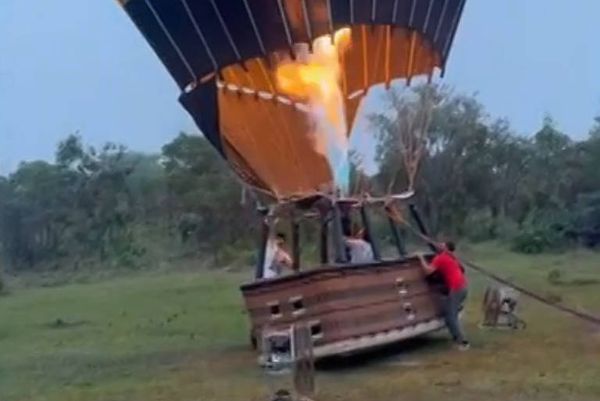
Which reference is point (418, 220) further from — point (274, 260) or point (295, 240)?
point (274, 260)

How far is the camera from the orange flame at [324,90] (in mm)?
15297

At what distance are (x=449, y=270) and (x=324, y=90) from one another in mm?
2645

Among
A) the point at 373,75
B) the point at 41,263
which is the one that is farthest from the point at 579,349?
the point at 41,263

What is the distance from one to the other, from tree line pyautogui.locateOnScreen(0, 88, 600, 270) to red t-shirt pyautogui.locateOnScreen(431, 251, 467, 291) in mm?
22480

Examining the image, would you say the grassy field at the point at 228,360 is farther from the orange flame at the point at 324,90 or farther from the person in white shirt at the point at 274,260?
the orange flame at the point at 324,90

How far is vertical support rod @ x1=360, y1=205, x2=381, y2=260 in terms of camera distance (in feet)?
49.0

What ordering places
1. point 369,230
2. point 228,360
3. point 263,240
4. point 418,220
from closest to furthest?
1. point 228,360
2. point 369,230
3. point 263,240
4. point 418,220

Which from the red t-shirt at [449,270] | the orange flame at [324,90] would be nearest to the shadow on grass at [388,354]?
the red t-shirt at [449,270]

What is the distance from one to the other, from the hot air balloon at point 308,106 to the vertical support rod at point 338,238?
0.02m

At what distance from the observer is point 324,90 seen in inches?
611

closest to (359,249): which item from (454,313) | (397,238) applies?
(454,313)

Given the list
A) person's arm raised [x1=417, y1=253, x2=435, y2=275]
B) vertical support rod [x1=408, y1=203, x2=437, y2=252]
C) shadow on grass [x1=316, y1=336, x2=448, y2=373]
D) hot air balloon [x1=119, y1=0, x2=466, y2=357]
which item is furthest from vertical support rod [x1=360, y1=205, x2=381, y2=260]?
shadow on grass [x1=316, y1=336, x2=448, y2=373]

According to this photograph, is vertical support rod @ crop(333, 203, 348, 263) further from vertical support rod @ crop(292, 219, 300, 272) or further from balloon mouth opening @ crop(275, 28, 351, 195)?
vertical support rod @ crop(292, 219, 300, 272)

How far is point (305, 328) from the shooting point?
12.9 meters
